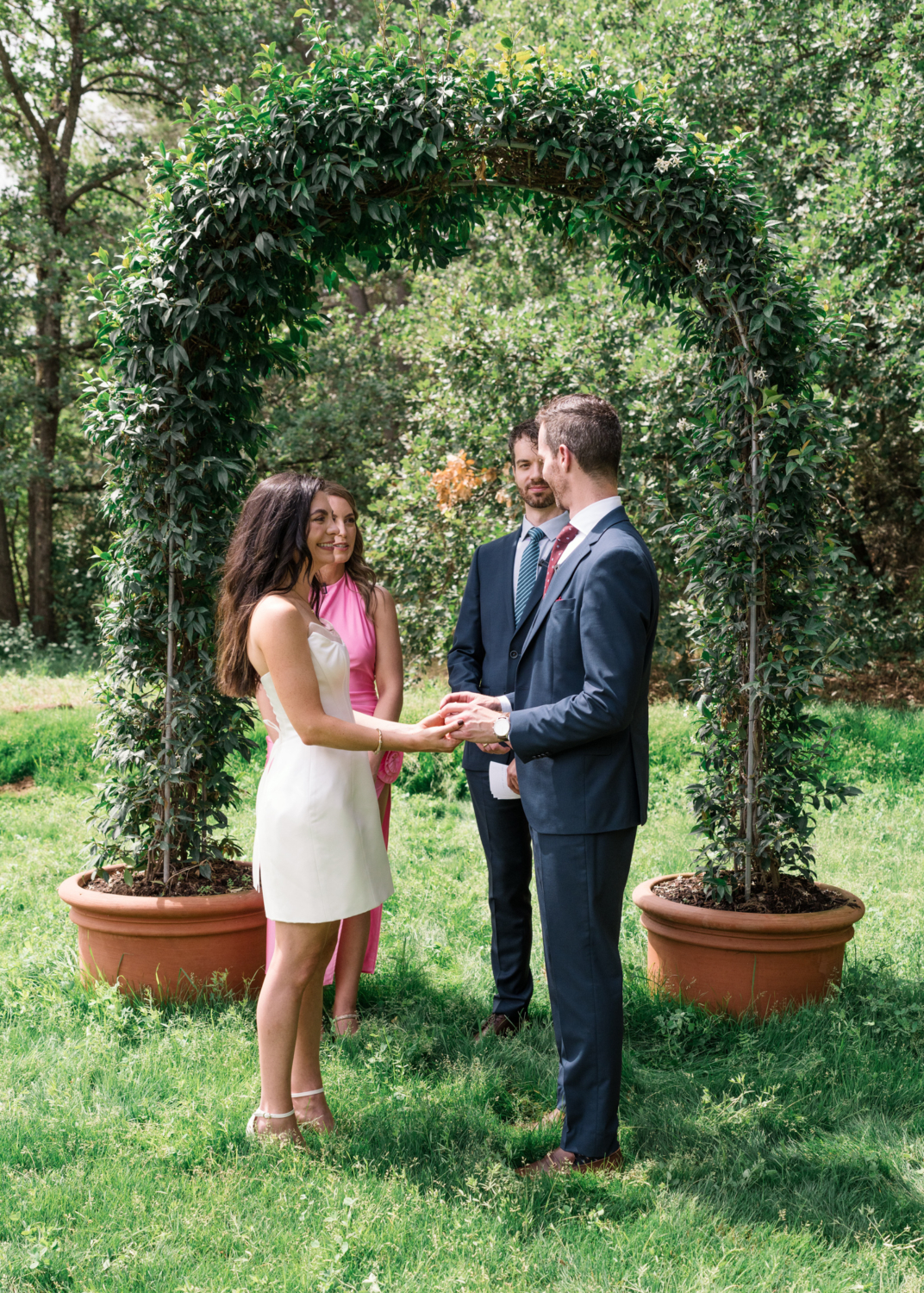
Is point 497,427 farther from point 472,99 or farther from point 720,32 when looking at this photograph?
point 472,99

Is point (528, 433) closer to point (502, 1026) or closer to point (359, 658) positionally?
point (359, 658)

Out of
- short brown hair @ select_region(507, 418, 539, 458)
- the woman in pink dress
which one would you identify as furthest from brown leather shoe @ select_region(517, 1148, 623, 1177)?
short brown hair @ select_region(507, 418, 539, 458)

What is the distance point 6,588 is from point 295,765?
1683 cm

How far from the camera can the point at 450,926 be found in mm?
5137

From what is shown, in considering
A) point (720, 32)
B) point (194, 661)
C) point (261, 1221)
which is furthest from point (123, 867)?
point (720, 32)

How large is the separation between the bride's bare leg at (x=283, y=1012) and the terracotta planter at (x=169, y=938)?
109cm

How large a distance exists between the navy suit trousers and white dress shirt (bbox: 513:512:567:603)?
0.87 metres

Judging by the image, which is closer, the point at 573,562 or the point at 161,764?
the point at 573,562

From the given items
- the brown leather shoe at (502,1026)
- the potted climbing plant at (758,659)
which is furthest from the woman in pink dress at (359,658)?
the potted climbing plant at (758,659)

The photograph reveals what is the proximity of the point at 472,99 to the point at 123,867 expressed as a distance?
12.4 feet

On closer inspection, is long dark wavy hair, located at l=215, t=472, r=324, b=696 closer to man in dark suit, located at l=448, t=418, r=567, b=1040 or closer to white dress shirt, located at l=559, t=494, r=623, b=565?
white dress shirt, located at l=559, t=494, r=623, b=565

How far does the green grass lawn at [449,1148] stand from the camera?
2516 millimetres

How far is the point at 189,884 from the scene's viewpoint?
4.38m

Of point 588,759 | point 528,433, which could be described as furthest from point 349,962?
point 528,433
